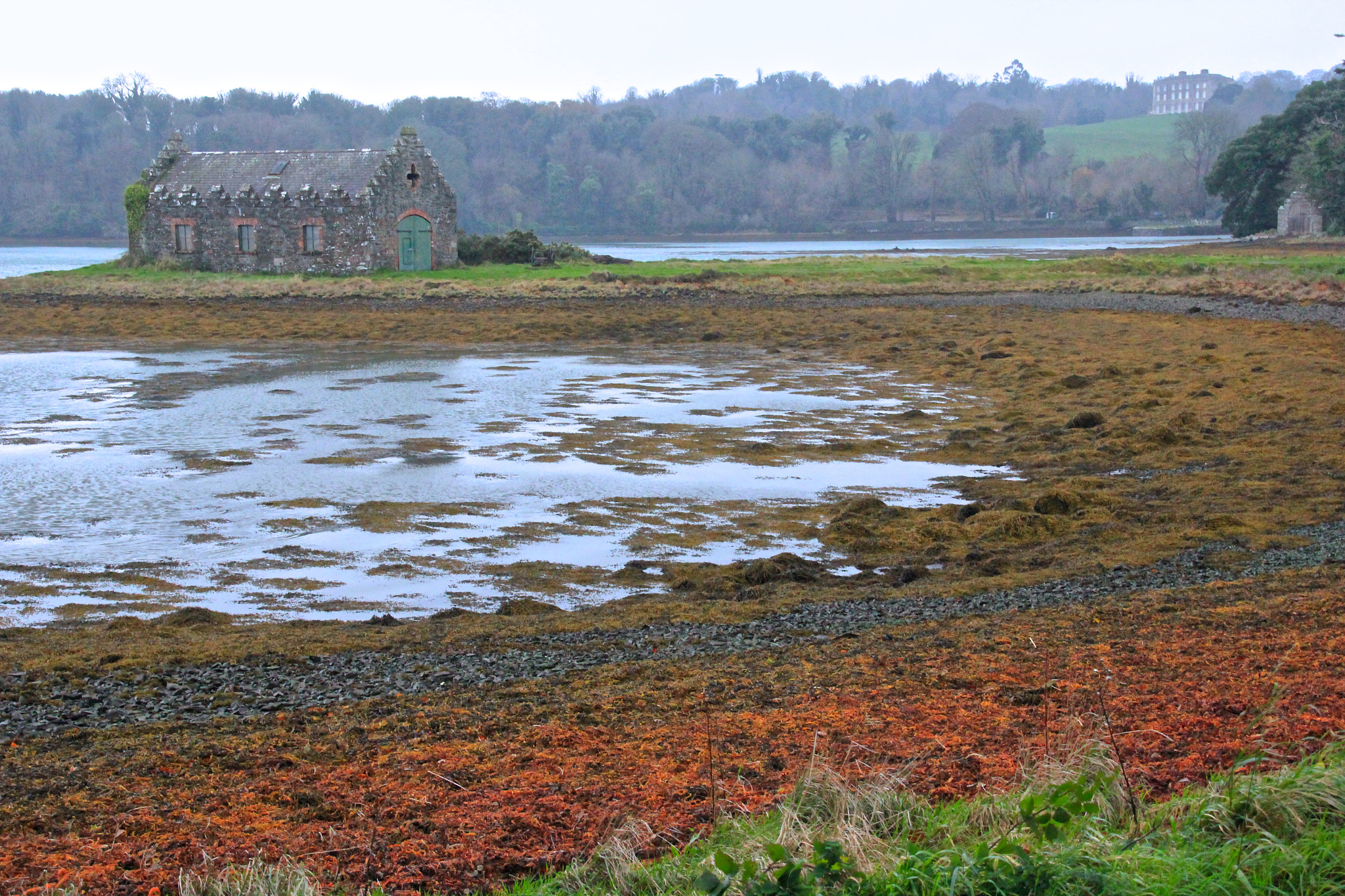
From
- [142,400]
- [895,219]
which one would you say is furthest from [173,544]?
[895,219]

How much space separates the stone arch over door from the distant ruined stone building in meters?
41.2

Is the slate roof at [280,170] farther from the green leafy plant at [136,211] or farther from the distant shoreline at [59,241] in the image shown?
the distant shoreline at [59,241]

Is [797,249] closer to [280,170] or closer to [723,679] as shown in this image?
[280,170]

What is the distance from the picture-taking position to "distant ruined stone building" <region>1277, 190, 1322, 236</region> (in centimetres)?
6294

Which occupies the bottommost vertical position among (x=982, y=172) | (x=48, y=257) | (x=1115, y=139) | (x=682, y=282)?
(x=682, y=282)

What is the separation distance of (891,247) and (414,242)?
58.1 meters

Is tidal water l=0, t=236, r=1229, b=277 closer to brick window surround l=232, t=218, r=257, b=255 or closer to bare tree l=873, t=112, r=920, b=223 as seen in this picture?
brick window surround l=232, t=218, r=257, b=255

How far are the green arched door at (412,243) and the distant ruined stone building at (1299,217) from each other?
4123 cm

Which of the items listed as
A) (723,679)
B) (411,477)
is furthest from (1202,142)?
(723,679)

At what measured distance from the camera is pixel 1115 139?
177 meters

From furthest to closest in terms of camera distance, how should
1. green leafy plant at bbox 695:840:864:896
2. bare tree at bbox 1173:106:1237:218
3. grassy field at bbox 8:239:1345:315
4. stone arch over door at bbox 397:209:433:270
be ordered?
bare tree at bbox 1173:106:1237:218 → stone arch over door at bbox 397:209:433:270 → grassy field at bbox 8:239:1345:315 → green leafy plant at bbox 695:840:864:896

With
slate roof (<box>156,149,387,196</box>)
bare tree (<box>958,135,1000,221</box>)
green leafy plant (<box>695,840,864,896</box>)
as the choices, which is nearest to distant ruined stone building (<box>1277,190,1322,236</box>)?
slate roof (<box>156,149,387,196</box>)

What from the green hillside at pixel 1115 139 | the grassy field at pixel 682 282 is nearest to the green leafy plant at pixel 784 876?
the grassy field at pixel 682 282

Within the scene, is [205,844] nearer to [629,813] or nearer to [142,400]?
[629,813]
